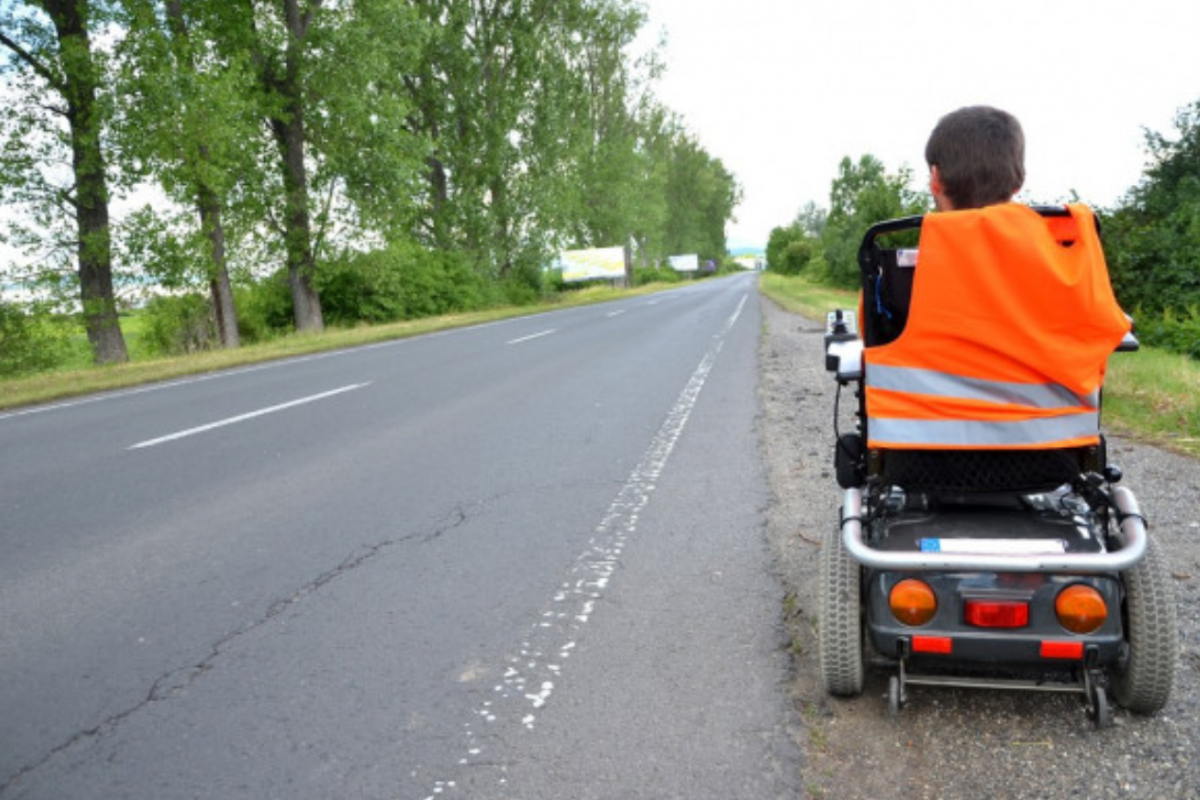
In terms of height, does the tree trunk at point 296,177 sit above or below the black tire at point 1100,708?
above

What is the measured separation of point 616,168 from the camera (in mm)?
47750

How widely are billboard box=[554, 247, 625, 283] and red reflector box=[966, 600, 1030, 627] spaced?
2076 inches

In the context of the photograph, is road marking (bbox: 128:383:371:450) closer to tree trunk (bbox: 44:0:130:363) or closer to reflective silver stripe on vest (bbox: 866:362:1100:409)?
reflective silver stripe on vest (bbox: 866:362:1100:409)

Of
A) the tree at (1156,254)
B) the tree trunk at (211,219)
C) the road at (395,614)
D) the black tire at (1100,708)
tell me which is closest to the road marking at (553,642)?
the road at (395,614)

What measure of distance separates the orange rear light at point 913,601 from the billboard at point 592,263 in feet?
173

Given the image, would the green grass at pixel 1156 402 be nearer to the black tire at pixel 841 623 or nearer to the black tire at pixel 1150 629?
the black tire at pixel 1150 629

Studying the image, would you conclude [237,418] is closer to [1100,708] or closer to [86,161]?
[1100,708]

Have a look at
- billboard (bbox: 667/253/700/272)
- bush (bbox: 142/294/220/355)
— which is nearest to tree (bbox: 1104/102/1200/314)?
bush (bbox: 142/294/220/355)

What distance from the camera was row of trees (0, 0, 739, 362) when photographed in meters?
16.1

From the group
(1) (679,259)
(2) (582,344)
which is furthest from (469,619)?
(1) (679,259)

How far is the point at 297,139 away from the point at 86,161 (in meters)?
6.17

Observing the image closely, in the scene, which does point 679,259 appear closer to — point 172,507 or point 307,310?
point 307,310

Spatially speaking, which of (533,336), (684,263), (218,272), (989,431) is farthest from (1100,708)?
(684,263)

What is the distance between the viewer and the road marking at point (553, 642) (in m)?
2.51
